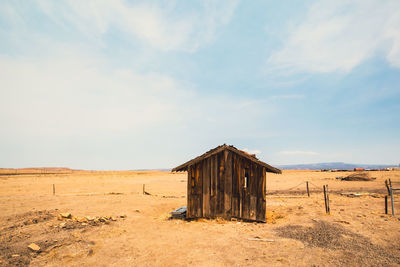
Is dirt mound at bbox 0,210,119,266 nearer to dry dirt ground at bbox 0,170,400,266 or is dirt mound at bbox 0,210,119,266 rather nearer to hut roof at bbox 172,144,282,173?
dry dirt ground at bbox 0,170,400,266

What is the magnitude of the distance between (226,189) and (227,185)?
247 mm

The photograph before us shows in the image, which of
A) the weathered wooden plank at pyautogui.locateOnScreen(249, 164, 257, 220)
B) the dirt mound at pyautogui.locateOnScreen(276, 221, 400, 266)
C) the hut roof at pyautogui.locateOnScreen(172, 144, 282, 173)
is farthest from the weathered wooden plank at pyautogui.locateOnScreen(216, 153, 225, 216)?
the dirt mound at pyautogui.locateOnScreen(276, 221, 400, 266)

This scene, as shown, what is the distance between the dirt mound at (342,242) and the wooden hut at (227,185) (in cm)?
234

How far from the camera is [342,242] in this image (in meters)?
9.30

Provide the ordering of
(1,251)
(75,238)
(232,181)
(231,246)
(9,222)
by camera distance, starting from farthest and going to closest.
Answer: (232,181)
(9,222)
(75,238)
(231,246)
(1,251)

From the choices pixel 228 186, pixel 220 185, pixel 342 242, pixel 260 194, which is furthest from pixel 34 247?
pixel 342 242

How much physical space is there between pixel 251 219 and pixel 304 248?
469 cm

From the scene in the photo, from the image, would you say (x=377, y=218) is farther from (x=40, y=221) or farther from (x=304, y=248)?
(x=40, y=221)

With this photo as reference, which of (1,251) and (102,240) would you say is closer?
(1,251)

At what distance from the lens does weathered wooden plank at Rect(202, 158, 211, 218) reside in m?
13.8

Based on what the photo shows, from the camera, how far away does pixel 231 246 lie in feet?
30.6

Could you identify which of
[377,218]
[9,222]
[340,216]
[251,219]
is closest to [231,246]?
[251,219]

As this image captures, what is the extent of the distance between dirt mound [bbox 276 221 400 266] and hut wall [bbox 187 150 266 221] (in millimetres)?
2272

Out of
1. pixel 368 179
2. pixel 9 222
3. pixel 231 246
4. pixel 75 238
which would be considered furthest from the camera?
pixel 368 179
